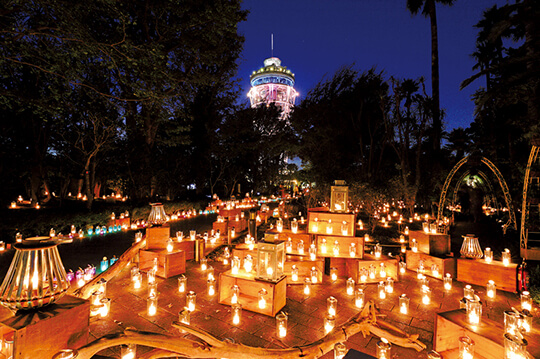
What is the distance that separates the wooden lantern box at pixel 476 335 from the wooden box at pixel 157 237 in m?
5.37

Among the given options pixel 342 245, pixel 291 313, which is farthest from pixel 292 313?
pixel 342 245

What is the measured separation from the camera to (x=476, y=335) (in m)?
2.36

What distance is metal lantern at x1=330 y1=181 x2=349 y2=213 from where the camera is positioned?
19.8 ft

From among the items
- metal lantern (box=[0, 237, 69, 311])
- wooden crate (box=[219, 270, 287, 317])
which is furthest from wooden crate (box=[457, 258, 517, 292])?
metal lantern (box=[0, 237, 69, 311])

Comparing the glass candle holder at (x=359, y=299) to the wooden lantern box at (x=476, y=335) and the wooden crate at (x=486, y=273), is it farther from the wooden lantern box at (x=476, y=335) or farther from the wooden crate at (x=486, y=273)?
the wooden crate at (x=486, y=273)

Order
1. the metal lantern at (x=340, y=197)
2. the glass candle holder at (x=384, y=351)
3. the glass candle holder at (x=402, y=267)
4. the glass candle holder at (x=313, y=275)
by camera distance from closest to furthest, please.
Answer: the glass candle holder at (x=384, y=351), the glass candle holder at (x=313, y=275), the glass candle holder at (x=402, y=267), the metal lantern at (x=340, y=197)

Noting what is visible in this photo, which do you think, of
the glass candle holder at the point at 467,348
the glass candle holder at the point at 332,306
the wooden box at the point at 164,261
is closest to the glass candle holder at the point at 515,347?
the glass candle holder at the point at 467,348

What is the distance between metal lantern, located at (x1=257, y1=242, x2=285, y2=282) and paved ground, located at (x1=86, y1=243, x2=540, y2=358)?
0.60m

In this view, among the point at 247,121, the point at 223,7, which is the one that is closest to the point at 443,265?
the point at 223,7

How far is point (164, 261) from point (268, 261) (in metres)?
2.61

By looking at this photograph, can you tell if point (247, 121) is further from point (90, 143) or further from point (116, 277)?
point (116, 277)

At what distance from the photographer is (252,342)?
10.4 feet

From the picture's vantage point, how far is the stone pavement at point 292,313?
325 centimetres

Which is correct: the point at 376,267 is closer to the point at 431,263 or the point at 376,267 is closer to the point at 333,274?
the point at 333,274
